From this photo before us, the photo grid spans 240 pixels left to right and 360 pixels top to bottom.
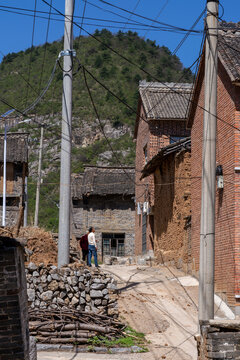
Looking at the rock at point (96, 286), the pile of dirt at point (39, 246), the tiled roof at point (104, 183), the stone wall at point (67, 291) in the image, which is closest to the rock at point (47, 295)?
the stone wall at point (67, 291)

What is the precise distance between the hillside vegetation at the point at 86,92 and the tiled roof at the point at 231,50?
111 feet

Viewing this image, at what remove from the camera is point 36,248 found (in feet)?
50.6

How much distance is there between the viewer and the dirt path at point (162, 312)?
1270 centimetres

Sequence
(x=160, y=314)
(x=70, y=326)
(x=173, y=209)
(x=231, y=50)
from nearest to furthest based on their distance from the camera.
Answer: (x=70, y=326), (x=160, y=314), (x=231, y=50), (x=173, y=209)

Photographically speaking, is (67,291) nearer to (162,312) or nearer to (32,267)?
(32,267)

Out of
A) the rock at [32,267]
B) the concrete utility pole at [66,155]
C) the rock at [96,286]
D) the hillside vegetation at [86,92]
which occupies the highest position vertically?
the hillside vegetation at [86,92]

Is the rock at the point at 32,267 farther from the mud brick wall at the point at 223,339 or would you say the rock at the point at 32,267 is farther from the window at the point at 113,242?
the window at the point at 113,242

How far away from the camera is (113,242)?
40.4 metres

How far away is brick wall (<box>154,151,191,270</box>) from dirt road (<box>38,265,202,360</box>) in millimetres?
1687

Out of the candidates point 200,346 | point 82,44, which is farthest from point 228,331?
point 82,44

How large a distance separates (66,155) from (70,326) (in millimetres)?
4216

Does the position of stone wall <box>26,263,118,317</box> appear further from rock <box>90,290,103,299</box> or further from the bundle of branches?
the bundle of branches

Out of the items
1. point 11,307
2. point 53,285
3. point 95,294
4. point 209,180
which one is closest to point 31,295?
point 53,285

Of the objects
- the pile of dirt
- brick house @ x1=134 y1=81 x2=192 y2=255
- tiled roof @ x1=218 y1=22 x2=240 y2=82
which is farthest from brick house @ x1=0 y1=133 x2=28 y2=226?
tiled roof @ x1=218 y1=22 x2=240 y2=82
